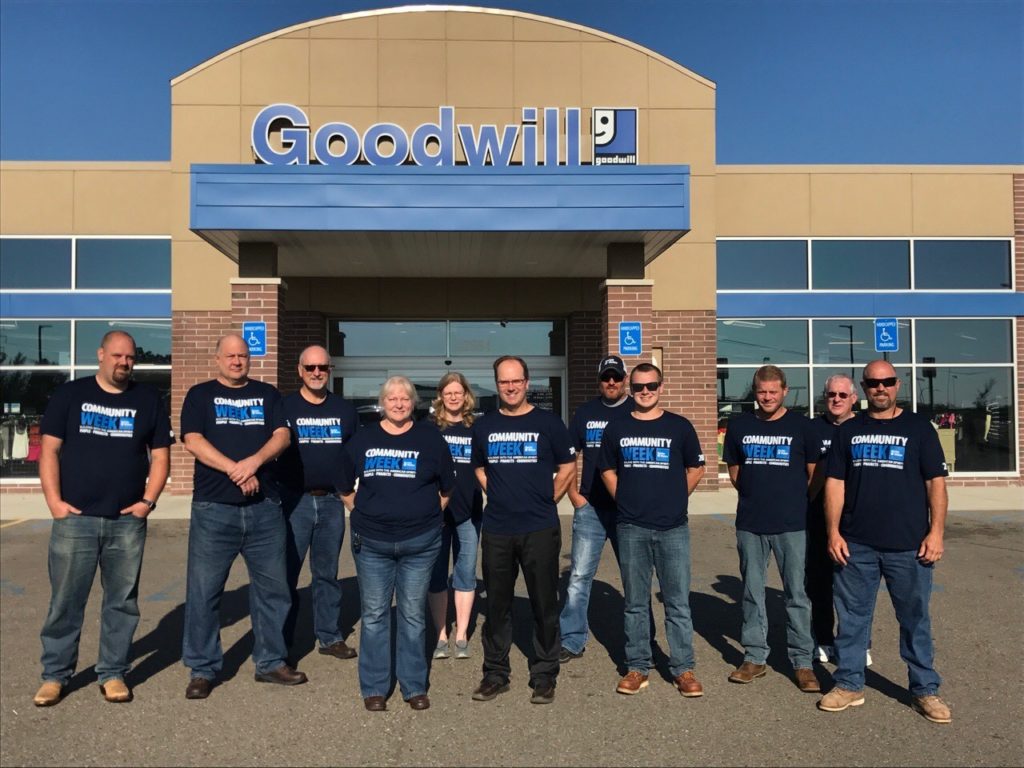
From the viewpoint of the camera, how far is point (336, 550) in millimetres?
5566

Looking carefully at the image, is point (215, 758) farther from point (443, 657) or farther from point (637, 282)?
point (637, 282)

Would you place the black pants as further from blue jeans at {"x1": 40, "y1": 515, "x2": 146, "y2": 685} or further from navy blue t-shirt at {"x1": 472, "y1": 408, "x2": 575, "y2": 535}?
blue jeans at {"x1": 40, "y1": 515, "x2": 146, "y2": 685}

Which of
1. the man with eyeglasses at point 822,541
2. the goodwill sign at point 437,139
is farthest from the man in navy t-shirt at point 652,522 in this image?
the goodwill sign at point 437,139

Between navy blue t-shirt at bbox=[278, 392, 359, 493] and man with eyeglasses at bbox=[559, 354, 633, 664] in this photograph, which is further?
man with eyeglasses at bbox=[559, 354, 633, 664]

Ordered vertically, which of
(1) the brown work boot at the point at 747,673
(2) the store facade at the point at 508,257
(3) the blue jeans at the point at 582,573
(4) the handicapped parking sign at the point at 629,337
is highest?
(2) the store facade at the point at 508,257

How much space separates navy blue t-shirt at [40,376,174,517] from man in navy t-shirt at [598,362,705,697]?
114 inches

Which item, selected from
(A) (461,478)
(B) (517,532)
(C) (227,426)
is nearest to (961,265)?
(A) (461,478)

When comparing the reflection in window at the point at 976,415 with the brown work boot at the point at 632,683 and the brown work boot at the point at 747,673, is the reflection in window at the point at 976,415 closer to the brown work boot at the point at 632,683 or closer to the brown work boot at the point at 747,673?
the brown work boot at the point at 747,673

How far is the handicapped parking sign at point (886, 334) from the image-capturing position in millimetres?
14891

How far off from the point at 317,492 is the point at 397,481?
109 centimetres

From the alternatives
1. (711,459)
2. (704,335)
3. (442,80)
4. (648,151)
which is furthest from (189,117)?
(711,459)

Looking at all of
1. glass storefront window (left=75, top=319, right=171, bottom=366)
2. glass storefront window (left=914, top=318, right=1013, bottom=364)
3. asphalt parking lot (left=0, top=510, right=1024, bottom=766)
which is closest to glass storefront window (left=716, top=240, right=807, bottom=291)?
glass storefront window (left=914, top=318, right=1013, bottom=364)

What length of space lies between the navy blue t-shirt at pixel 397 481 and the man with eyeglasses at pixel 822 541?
2.52m

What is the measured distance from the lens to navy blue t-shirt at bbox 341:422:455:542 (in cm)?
457
